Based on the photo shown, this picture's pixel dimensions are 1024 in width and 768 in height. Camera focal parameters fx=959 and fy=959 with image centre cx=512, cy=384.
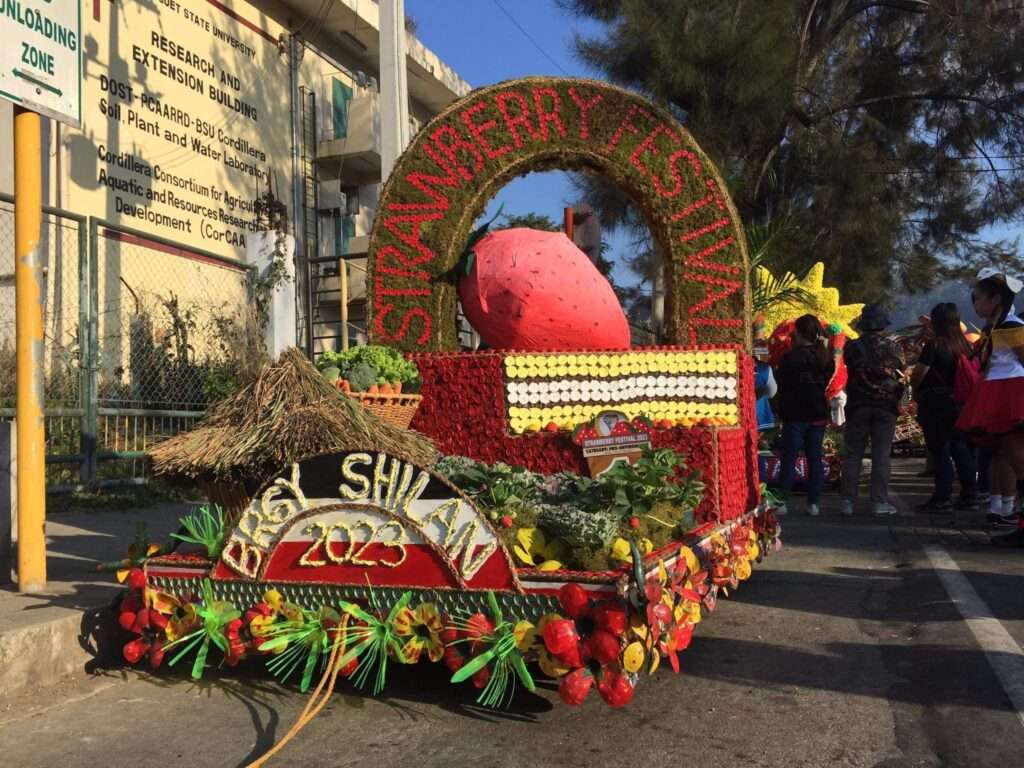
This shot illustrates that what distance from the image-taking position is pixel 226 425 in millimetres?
4062

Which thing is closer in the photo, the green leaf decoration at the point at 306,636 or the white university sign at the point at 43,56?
the green leaf decoration at the point at 306,636

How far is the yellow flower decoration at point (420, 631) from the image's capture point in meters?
3.21

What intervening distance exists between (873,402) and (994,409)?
1674 millimetres

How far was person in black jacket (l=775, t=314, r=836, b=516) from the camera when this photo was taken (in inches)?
323

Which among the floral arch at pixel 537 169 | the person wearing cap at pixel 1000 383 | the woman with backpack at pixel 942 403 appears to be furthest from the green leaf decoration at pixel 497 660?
the woman with backpack at pixel 942 403

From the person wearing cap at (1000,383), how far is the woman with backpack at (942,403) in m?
1.53

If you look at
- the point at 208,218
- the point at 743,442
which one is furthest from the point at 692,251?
the point at 208,218

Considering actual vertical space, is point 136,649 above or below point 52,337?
below

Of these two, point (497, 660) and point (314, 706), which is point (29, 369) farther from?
point (497, 660)

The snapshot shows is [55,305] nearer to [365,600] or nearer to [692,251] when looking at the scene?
[692,251]

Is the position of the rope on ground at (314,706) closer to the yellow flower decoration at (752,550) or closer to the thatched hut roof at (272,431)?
the thatched hut roof at (272,431)

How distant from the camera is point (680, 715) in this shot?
3.20 meters

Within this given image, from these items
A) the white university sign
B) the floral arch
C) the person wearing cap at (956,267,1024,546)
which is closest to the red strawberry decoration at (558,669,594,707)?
the floral arch

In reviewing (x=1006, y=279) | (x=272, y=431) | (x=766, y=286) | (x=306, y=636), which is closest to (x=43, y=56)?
(x=272, y=431)
